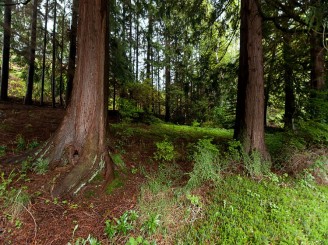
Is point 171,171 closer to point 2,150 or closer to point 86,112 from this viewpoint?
point 86,112

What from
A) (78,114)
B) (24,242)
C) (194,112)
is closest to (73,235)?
(24,242)

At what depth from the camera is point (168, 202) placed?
292 cm

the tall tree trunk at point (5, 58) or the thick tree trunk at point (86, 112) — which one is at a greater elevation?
the tall tree trunk at point (5, 58)

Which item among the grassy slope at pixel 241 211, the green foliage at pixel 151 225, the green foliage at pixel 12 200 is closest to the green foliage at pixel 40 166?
the green foliage at pixel 12 200

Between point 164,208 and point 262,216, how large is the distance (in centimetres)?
122

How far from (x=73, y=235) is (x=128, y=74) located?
326 inches

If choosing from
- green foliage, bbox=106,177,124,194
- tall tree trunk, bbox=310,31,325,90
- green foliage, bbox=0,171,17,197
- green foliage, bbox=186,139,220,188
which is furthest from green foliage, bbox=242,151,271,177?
green foliage, bbox=0,171,17,197

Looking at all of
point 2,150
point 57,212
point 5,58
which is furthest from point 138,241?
point 5,58

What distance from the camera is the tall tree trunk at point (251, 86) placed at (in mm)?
4352

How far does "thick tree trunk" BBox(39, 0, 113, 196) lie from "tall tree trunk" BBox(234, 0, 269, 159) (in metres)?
2.78

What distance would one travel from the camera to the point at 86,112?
11.6 ft

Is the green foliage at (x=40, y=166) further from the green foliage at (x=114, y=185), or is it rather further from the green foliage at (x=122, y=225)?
the green foliage at (x=122, y=225)

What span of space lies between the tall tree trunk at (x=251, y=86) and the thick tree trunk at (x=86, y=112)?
2.78 meters

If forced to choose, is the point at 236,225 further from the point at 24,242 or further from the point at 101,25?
the point at 101,25
